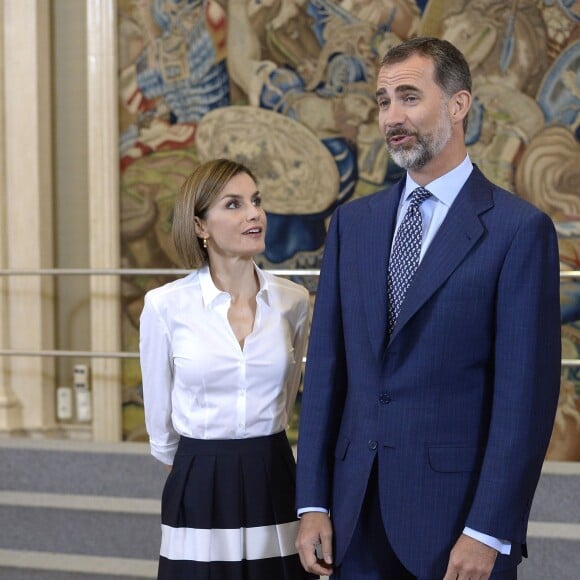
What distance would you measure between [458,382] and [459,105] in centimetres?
56

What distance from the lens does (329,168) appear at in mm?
5035

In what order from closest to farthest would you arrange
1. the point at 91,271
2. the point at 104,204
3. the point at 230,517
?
the point at 230,517, the point at 91,271, the point at 104,204

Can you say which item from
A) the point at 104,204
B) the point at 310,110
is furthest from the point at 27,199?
the point at 310,110

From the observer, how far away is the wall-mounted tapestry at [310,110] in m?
4.76

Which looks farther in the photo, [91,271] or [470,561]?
[91,271]

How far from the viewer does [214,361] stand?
2389 mm

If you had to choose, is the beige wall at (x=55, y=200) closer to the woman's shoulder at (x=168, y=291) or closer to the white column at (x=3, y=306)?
the white column at (x=3, y=306)

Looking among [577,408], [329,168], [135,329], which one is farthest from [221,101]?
[577,408]

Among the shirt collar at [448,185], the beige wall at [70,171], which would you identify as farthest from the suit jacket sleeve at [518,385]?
the beige wall at [70,171]

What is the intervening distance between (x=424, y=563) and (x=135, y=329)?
354 centimetres

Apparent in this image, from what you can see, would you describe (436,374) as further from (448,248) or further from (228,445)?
(228,445)

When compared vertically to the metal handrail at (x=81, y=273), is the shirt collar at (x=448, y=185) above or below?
above

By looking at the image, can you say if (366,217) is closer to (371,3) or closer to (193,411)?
(193,411)

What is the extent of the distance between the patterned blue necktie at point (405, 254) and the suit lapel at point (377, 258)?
17mm
